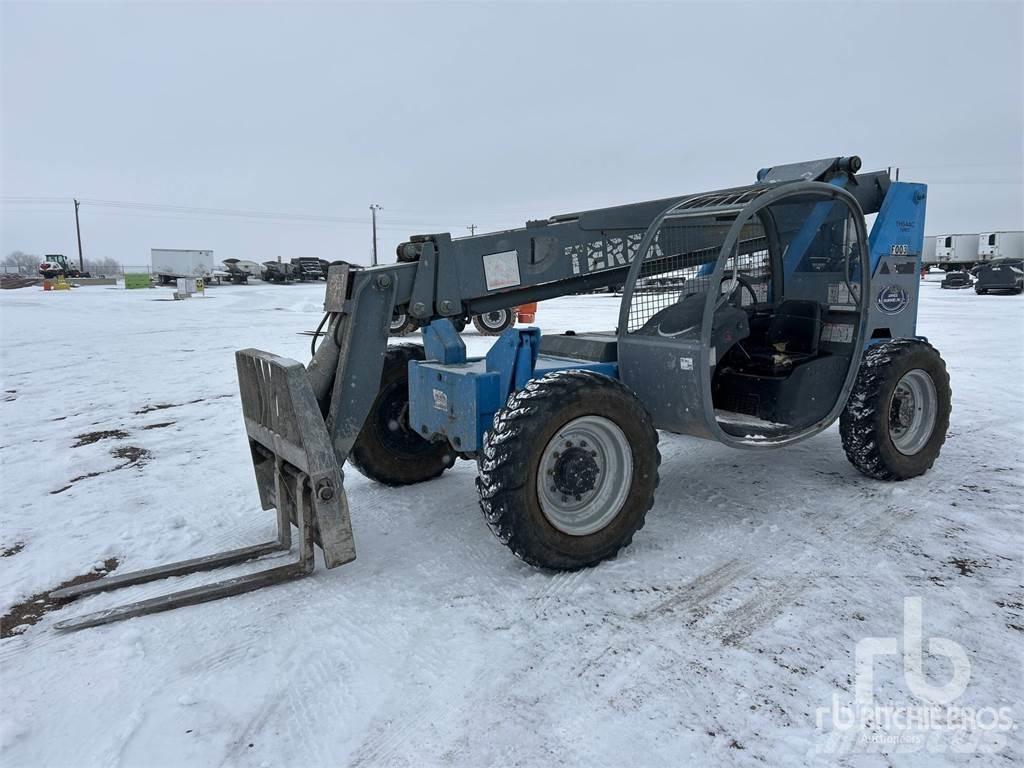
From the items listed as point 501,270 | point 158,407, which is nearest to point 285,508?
point 501,270

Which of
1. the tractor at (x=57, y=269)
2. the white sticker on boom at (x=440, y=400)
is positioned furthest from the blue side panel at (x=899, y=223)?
the tractor at (x=57, y=269)

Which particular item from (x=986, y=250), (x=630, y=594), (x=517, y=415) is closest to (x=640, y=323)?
(x=517, y=415)

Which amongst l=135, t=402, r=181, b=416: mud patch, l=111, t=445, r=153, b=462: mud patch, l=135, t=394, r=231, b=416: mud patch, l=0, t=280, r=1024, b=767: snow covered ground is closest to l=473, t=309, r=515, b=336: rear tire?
l=135, t=394, r=231, b=416: mud patch

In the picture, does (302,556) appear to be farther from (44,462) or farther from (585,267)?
(44,462)

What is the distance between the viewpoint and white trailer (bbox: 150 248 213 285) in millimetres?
53281

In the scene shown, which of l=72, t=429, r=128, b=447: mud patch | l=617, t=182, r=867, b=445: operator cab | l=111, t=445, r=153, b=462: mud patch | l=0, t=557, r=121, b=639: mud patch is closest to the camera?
l=0, t=557, r=121, b=639: mud patch

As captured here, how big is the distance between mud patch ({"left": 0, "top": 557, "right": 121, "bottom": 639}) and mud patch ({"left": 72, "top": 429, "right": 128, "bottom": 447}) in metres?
3.37

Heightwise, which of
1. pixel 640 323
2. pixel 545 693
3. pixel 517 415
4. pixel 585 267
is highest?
pixel 585 267

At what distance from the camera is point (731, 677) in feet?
9.47

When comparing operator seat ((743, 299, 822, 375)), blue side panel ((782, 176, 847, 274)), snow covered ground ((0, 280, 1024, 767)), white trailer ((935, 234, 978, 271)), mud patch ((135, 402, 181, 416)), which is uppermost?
white trailer ((935, 234, 978, 271))

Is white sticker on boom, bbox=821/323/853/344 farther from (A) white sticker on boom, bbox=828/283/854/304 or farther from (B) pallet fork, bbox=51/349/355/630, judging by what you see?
→ (B) pallet fork, bbox=51/349/355/630

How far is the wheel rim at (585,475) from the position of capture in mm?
3822

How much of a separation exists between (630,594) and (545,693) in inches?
36.8

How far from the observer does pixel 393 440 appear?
17.1 ft
